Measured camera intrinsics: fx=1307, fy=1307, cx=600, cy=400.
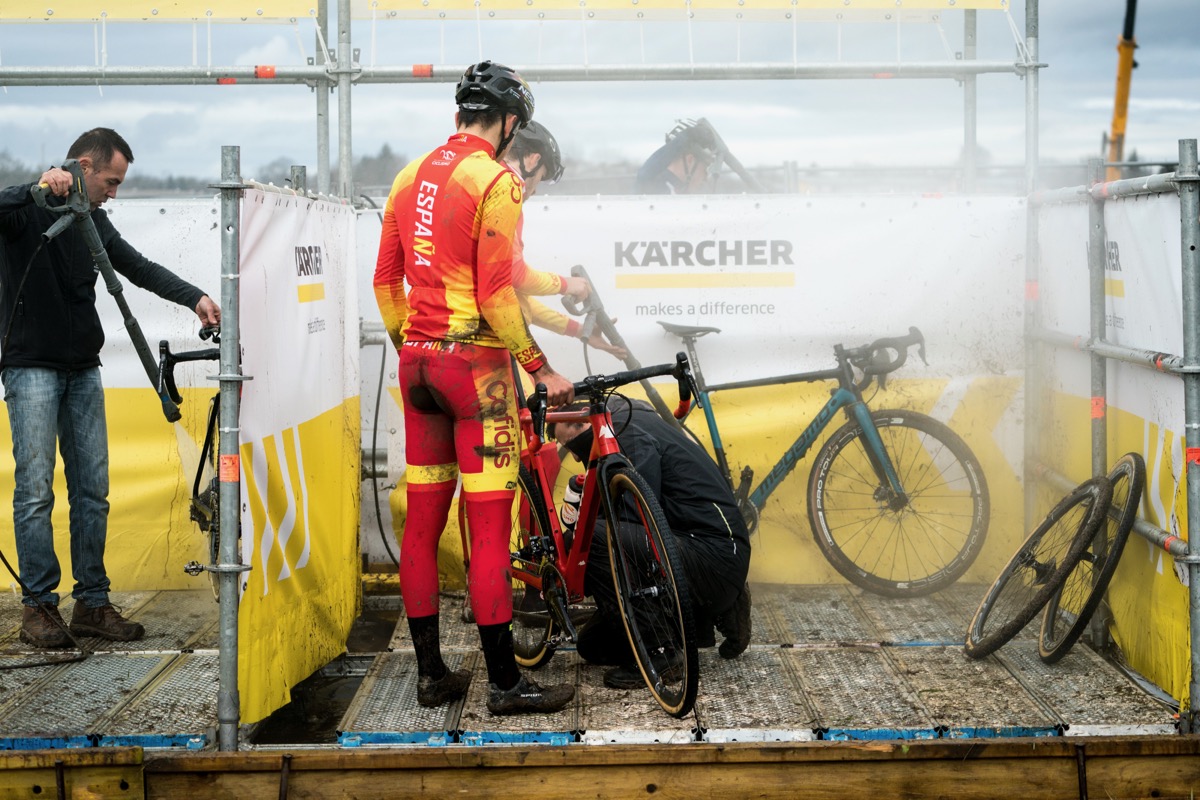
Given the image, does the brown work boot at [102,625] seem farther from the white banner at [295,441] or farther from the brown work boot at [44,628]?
the white banner at [295,441]

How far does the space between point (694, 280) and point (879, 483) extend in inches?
55.1

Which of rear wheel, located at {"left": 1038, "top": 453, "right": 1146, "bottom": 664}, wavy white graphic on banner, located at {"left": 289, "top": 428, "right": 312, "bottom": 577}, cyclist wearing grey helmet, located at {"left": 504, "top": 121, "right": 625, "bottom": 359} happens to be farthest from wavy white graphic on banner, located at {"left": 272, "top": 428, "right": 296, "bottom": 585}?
rear wheel, located at {"left": 1038, "top": 453, "right": 1146, "bottom": 664}

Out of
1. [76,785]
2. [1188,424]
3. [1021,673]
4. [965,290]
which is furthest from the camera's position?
[965,290]

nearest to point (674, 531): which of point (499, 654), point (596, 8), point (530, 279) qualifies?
point (499, 654)

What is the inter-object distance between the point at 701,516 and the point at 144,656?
253 centimetres

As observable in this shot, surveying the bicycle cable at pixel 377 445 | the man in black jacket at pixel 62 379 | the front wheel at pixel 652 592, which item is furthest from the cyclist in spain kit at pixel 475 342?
the bicycle cable at pixel 377 445

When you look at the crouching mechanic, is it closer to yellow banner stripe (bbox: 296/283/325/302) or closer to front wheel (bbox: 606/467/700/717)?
front wheel (bbox: 606/467/700/717)

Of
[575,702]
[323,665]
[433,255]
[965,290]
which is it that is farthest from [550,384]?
[965,290]

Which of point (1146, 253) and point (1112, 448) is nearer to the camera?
point (1146, 253)

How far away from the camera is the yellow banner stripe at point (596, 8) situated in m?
6.70

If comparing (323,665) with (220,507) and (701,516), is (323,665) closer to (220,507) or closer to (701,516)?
(220,507)

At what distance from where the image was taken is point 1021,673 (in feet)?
17.5

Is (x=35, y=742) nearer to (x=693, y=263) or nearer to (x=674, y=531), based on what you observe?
(x=674, y=531)

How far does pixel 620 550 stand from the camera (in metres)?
4.67
